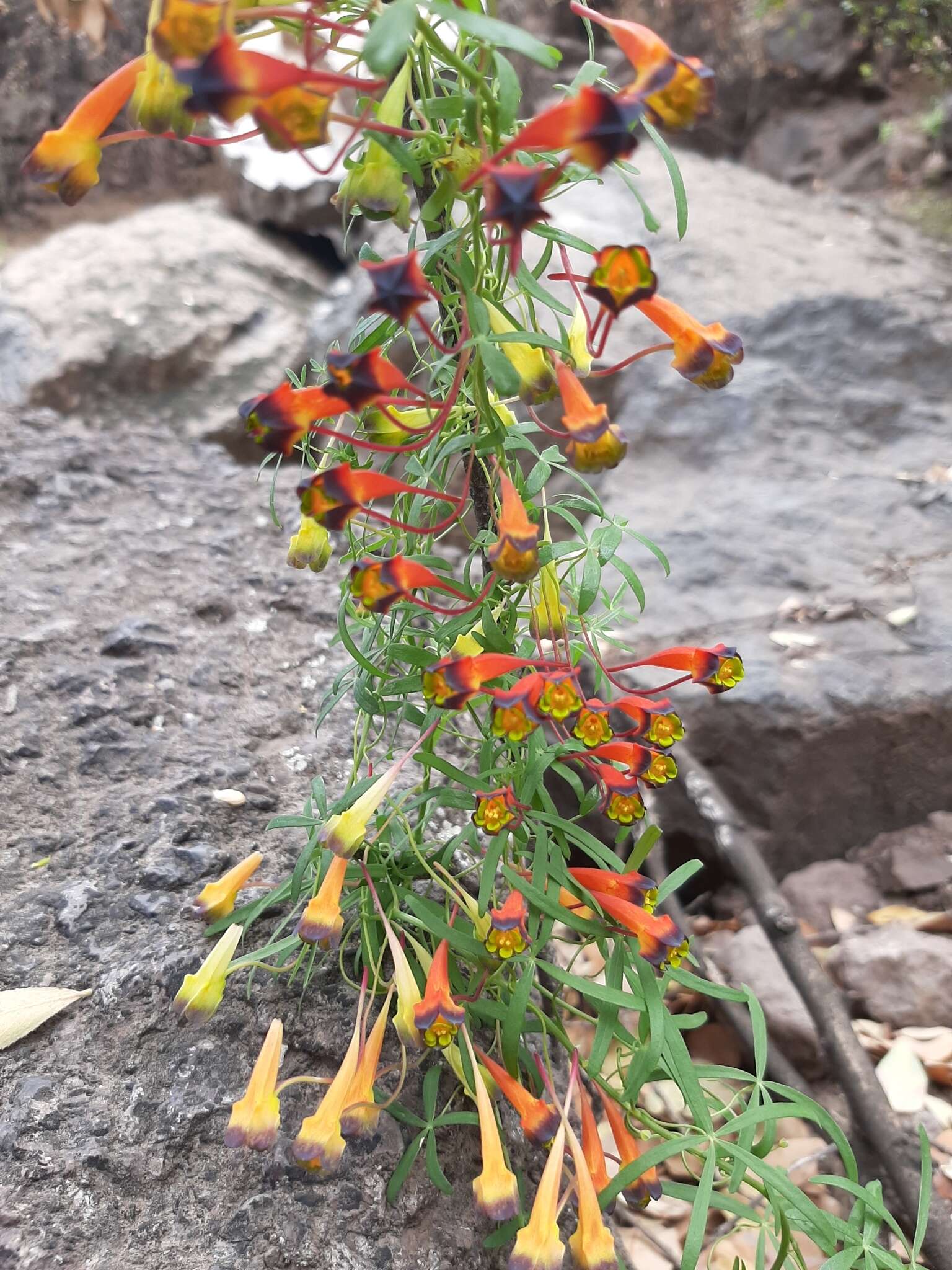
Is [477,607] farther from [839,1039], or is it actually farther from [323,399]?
[839,1039]

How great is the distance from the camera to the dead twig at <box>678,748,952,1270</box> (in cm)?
114

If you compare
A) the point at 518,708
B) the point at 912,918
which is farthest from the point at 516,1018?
the point at 912,918

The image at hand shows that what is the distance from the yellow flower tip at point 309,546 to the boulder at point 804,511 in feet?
3.73

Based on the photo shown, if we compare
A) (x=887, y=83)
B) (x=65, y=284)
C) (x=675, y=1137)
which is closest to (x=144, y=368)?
(x=65, y=284)

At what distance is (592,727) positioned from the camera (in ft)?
2.22

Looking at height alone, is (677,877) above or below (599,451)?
below

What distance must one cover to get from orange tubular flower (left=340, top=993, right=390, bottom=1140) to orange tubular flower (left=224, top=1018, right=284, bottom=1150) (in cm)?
6

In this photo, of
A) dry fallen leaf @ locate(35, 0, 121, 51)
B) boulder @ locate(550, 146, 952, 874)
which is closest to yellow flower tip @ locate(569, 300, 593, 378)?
boulder @ locate(550, 146, 952, 874)

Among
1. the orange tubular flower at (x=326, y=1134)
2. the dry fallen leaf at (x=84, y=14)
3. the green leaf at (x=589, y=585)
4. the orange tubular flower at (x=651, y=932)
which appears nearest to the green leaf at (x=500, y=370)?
the green leaf at (x=589, y=585)

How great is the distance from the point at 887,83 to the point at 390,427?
186 inches

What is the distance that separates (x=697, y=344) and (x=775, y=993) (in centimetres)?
123

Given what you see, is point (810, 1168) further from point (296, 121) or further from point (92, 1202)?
point (296, 121)

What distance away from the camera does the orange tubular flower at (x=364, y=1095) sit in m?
0.73

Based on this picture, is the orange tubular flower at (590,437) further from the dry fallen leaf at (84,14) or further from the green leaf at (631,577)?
the dry fallen leaf at (84,14)
